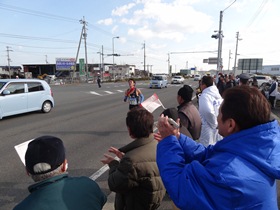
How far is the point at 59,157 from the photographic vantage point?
1480 mm

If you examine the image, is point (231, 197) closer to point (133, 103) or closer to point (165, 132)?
point (165, 132)

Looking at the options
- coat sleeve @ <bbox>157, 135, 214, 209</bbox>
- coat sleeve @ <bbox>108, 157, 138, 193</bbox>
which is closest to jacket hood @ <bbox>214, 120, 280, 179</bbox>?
coat sleeve @ <bbox>157, 135, 214, 209</bbox>

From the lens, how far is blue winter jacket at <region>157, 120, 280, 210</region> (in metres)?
1.15

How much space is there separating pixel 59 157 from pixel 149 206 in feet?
4.06

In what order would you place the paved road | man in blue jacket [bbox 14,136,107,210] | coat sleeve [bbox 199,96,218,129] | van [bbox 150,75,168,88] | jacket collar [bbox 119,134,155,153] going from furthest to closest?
van [bbox 150,75,168,88]
the paved road
coat sleeve [bbox 199,96,218,129]
jacket collar [bbox 119,134,155,153]
man in blue jacket [bbox 14,136,107,210]

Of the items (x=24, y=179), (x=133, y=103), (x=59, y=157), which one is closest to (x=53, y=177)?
(x=59, y=157)

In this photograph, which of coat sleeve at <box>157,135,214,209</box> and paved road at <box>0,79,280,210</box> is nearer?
coat sleeve at <box>157,135,214,209</box>

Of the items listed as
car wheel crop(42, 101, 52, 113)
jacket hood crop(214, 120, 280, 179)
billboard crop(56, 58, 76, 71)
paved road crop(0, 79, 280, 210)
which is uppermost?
billboard crop(56, 58, 76, 71)

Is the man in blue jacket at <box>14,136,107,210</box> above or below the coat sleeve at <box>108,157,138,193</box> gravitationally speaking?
above

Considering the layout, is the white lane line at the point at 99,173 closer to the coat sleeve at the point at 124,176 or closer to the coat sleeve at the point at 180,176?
the coat sleeve at the point at 124,176

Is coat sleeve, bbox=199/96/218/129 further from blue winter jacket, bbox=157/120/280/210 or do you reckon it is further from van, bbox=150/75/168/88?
van, bbox=150/75/168/88

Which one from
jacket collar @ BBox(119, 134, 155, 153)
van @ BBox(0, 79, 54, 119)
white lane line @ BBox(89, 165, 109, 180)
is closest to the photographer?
jacket collar @ BBox(119, 134, 155, 153)

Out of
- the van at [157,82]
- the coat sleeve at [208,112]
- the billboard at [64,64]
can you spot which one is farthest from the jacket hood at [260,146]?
the billboard at [64,64]

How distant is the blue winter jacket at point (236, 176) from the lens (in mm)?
1153
